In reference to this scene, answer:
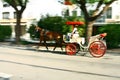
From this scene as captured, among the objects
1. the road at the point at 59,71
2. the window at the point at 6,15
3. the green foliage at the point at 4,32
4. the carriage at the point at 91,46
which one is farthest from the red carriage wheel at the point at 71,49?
the window at the point at 6,15

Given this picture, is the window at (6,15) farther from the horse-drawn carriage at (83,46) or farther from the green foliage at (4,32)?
the horse-drawn carriage at (83,46)

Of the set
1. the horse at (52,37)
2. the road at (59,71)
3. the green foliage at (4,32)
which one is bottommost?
the green foliage at (4,32)

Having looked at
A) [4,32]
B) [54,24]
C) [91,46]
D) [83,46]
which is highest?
[54,24]

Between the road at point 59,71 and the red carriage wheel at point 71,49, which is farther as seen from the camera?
the red carriage wheel at point 71,49

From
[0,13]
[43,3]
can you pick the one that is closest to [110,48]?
[43,3]

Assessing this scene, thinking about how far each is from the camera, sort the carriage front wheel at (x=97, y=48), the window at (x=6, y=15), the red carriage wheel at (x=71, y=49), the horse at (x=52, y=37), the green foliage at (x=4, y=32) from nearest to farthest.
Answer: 1. the carriage front wheel at (x=97, y=48)
2. the red carriage wheel at (x=71, y=49)
3. the horse at (x=52, y=37)
4. the green foliage at (x=4, y=32)
5. the window at (x=6, y=15)

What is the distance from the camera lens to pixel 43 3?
6322 centimetres

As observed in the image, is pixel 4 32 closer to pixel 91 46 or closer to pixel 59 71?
pixel 91 46

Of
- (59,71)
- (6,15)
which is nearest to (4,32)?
(59,71)

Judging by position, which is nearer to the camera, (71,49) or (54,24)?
(71,49)

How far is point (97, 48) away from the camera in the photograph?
19.1 metres

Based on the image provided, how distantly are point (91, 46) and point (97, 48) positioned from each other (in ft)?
1.09

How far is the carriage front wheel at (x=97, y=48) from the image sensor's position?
62.4 ft

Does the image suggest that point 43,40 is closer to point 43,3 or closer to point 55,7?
point 55,7
